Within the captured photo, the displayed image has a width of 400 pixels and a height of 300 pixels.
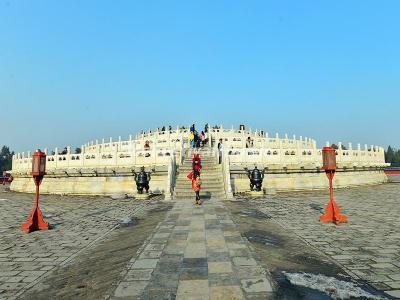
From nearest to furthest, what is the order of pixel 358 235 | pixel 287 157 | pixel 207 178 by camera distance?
pixel 358 235
pixel 207 178
pixel 287 157

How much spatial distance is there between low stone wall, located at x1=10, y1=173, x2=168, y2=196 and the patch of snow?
13.1 m

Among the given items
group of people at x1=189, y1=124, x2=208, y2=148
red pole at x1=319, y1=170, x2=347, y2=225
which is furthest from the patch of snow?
group of people at x1=189, y1=124, x2=208, y2=148

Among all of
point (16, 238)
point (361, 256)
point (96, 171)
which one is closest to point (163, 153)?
point (96, 171)

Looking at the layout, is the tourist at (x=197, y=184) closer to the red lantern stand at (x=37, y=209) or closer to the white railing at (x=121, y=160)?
the red lantern stand at (x=37, y=209)

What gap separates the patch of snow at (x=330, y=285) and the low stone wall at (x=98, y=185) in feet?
43.1

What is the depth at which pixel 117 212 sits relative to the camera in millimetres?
11781

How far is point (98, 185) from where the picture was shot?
1886cm

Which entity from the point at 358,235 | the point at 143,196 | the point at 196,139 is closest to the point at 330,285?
the point at 358,235

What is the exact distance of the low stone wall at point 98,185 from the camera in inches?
690

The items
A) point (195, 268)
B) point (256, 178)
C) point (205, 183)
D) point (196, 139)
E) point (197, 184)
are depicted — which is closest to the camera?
point (195, 268)

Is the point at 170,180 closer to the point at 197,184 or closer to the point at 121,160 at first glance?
the point at 197,184

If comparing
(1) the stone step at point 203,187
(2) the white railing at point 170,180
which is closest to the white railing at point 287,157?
(1) the stone step at point 203,187

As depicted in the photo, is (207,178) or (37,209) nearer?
(37,209)

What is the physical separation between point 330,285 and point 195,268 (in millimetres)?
1913
